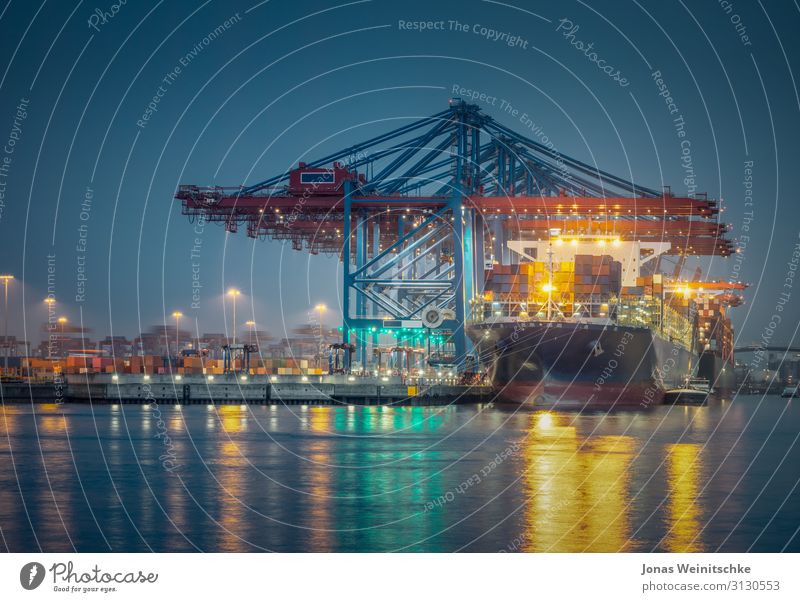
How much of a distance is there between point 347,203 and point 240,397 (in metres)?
19.1

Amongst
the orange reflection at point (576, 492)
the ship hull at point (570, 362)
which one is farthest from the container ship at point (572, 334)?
the orange reflection at point (576, 492)

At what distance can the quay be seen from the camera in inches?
3556

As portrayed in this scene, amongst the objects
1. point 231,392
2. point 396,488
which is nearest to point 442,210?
point 231,392

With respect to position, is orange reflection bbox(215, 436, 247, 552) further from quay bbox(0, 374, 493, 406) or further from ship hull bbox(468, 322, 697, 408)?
quay bbox(0, 374, 493, 406)

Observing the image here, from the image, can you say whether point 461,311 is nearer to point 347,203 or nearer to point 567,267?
point 347,203

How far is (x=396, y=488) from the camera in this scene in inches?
1309

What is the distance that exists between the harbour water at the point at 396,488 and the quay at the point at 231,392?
2912 cm

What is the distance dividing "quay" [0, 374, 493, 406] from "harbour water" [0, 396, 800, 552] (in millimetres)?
29121

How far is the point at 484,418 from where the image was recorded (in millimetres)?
67750

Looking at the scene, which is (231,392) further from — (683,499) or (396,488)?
(683,499)

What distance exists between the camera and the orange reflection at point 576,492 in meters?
24.5

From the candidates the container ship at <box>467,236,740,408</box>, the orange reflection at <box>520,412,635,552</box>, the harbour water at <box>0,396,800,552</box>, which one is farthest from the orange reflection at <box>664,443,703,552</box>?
the container ship at <box>467,236,740,408</box>

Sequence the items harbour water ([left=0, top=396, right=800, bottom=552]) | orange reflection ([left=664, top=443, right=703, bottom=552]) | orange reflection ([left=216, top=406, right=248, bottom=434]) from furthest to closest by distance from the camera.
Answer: orange reflection ([left=216, top=406, right=248, bottom=434]) < harbour water ([left=0, top=396, right=800, bottom=552]) < orange reflection ([left=664, top=443, right=703, bottom=552])

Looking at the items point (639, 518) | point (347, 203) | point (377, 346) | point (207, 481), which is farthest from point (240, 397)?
point (639, 518)
